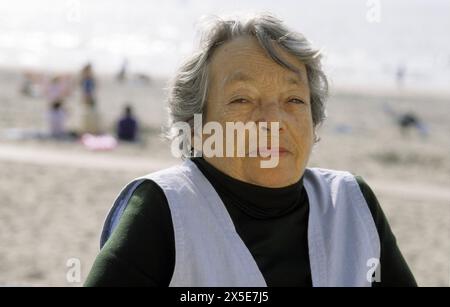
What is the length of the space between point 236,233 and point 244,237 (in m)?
0.04

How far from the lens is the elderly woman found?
154 centimetres

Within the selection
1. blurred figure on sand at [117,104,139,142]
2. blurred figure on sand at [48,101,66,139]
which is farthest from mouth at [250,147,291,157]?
blurred figure on sand at [48,101,66,139]

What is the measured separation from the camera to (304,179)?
1.82 metres

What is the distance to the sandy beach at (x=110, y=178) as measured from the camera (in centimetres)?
588

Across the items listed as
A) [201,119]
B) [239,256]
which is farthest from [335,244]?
[201,119]

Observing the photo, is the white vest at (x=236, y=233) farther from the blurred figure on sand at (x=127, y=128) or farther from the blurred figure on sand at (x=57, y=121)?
the blurred figure on sand at (x=57, y=121)

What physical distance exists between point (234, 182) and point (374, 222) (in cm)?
36

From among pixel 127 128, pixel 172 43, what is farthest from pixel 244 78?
pixel 172 43

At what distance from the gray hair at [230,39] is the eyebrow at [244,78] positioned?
0.02m

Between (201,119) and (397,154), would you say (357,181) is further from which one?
(397,154)

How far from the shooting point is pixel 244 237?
5.26ft

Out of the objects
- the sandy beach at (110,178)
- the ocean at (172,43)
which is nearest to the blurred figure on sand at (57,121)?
the sandy beach at (110,178)

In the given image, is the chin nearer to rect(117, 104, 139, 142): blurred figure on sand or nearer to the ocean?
rect(117, 104, 139, 142): blurred figure on sand
